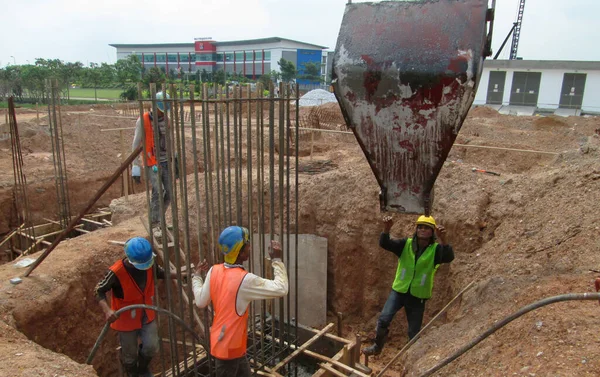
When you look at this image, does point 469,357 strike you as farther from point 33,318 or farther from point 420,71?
point 33,318

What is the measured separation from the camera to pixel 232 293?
3223 mm

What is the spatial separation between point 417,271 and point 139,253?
2.91 metres

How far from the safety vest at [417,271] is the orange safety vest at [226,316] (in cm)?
216

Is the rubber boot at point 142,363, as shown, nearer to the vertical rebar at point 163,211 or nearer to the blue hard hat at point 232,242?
the vertical rebar at point 163,211

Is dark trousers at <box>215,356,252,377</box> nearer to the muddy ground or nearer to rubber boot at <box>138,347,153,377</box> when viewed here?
the muddy ground

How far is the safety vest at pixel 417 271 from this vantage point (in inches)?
184

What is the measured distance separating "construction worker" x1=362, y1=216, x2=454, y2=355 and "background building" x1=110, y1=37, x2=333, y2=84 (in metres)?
56.5

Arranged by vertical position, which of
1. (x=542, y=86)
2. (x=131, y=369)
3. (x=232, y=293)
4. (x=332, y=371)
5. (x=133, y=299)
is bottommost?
(x=332, y=371)

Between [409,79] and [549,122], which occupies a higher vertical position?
[409,79]

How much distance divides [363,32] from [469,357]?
2495mm

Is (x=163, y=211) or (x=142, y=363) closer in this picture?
(x=163, y=211)

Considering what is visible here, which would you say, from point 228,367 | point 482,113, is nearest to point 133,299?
point 228,367

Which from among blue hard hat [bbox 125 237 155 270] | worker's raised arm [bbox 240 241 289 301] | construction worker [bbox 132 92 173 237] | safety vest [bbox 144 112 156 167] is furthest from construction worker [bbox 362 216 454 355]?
safety vest [bbox 144 112 156 167]

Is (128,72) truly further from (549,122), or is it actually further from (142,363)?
(142,363)
